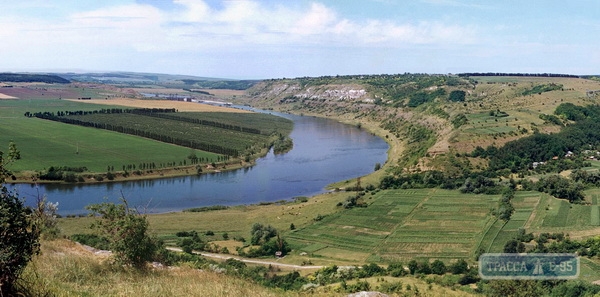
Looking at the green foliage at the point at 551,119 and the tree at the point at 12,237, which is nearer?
the tree at the point at 12,237

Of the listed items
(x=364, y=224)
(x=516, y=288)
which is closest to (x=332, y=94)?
(x=364, y=224)

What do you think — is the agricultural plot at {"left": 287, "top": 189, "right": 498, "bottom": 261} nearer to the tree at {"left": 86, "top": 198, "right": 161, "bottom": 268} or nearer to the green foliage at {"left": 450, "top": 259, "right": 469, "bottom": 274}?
the green foliage at {"left": 450, "top": 259, "right": 469, "bottom": 274}

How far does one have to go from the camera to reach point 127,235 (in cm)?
1530

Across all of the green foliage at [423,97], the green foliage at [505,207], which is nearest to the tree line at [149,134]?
the green foliage at [505,207]

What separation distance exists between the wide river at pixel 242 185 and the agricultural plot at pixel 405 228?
13.2 metres

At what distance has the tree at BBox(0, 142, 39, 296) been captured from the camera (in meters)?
8.41

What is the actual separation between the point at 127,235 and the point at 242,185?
158 feet

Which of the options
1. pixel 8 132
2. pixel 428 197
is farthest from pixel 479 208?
pixel 8 132

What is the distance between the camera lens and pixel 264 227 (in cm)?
4106

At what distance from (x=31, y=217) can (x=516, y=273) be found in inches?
1123

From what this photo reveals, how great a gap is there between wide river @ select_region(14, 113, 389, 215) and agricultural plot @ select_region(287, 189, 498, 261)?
13180 millimetres

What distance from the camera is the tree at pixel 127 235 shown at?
49.3 ft

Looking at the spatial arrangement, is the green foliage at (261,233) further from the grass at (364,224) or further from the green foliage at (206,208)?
the green foliage at (206,208)

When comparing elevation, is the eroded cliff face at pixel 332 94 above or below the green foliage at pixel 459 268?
above
